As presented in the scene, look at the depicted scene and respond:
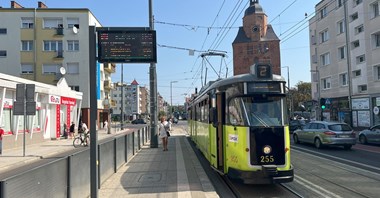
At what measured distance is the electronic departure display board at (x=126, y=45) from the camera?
720 cm

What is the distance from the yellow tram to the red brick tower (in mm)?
68808

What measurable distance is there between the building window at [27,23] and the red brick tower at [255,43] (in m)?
45.1

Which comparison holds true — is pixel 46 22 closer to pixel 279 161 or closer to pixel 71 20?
pixel 71 20

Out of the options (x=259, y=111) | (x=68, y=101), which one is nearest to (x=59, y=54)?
(x=68, y=101)

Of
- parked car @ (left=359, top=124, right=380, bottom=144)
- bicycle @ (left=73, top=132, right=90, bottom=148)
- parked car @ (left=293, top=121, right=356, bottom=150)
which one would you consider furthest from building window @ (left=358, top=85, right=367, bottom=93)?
bicycle @ (left=73, top=132, right=90, bottom=148)

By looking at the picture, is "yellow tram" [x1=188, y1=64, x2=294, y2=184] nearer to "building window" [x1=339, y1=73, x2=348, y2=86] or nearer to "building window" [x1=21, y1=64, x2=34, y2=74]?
"building window" [x1=339, y1=73, x2=348, y2=86]

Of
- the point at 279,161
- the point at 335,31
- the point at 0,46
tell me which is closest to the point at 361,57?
the point at 335,31

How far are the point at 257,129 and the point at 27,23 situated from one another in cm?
4492

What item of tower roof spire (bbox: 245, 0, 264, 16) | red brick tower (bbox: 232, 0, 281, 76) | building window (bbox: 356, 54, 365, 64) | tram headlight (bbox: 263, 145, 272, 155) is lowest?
tram headlight (bbox: 263, 145, 272, 155)

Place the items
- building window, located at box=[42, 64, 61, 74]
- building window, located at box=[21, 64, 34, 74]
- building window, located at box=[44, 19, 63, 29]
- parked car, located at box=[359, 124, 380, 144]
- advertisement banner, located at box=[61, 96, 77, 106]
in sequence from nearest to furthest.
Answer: parked car, located at box=[359, 124, 380, 144]
advertisement banner, located at box=[61, 96, 77, 106]
building window, located at box=[21, 64, 34, 74]
building window, located at box=[42, 64, 61, 74]
building window, located at box=[44, 19, 63, 29]

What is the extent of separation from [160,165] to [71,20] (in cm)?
3889

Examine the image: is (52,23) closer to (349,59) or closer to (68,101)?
(68,101)

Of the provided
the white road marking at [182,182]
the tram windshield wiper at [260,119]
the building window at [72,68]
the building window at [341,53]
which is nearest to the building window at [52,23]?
the building window at [72,68]

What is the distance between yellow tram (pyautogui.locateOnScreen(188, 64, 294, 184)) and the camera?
28.5 feet
